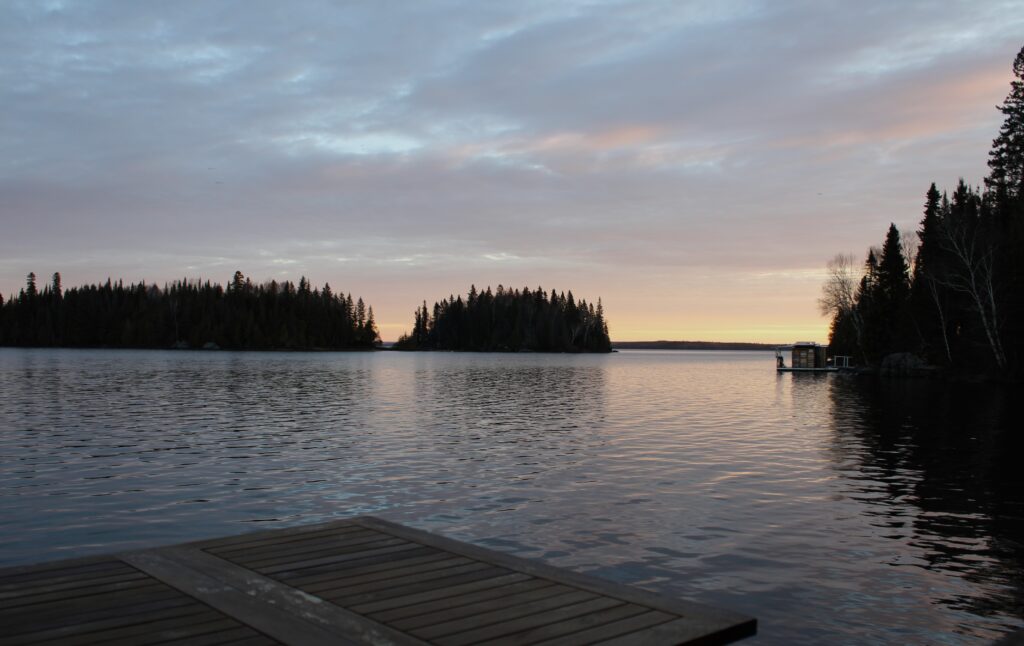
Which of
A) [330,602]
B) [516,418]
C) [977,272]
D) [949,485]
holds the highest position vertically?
[977,272]

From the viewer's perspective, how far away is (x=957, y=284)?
71.8 meters

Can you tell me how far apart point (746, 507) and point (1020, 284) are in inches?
2524

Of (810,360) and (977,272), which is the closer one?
(977,272)

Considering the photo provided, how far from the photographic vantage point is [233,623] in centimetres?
720

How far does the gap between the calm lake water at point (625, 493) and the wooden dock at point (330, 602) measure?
3.08m

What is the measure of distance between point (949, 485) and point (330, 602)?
19509 millimetres

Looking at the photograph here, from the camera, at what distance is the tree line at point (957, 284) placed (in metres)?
69.1

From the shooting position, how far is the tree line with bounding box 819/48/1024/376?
69.1 meters

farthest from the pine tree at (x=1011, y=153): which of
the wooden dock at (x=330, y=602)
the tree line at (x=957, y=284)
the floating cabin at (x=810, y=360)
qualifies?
the wooden dock at (x=330, y=602)

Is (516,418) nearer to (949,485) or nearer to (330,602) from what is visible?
(949,485)

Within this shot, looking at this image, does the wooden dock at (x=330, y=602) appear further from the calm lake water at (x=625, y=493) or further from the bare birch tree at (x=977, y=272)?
the bare birch tree at (x=977, y=272)

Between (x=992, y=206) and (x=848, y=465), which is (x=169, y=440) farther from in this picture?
(x=992, y=206)

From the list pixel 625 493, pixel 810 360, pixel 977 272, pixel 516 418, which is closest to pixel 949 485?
pixel 625 493

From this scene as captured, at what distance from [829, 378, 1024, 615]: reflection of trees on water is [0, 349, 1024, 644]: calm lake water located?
79 mm
